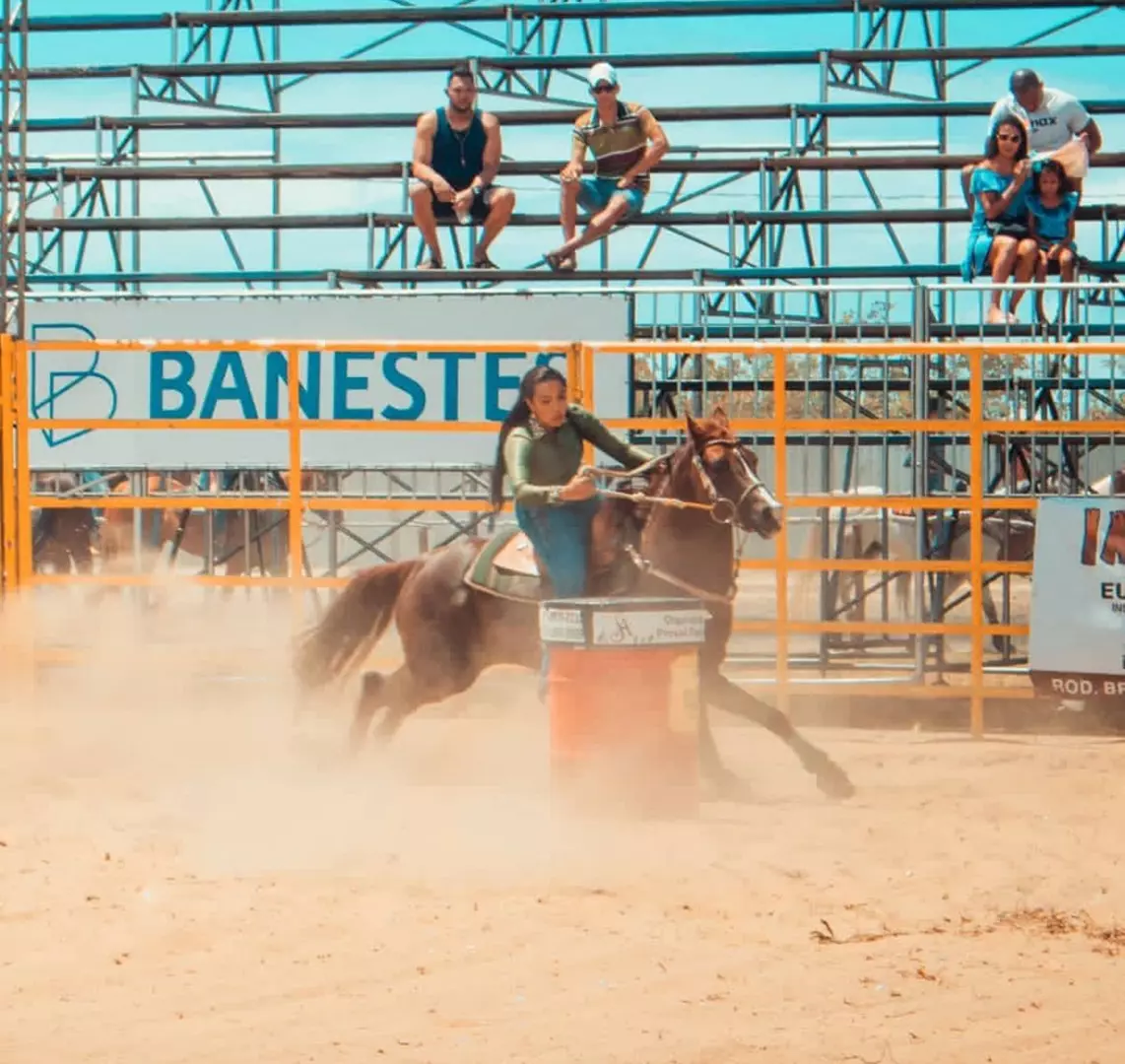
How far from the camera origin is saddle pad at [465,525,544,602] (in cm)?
852

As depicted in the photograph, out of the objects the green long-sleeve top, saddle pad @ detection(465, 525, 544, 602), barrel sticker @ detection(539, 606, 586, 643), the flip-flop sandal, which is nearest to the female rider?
the green long-sleeve top

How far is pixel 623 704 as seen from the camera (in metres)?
7.55

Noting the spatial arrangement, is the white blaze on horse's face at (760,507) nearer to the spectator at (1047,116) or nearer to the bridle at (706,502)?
the bridle at (706,502)

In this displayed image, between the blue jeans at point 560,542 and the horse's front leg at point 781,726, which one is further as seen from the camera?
the blue jeans at point 560,542

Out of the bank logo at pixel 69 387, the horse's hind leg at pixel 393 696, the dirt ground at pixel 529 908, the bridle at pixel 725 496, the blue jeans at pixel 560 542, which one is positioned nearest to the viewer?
the dirt ground at pixel 529 908

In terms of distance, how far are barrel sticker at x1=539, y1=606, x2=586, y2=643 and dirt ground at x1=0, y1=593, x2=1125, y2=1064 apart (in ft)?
2.42

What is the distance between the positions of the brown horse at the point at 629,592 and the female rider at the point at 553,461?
0.68 ft

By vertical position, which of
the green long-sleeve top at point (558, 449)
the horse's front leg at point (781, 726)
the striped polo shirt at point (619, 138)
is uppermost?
the striped polo shirt at point (619, 138)

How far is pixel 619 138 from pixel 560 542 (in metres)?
6.02

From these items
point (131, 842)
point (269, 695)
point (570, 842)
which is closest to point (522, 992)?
point (570, 842)

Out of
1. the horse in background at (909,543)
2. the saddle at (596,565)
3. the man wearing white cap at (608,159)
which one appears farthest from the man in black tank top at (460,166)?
the saddle at (596,565)

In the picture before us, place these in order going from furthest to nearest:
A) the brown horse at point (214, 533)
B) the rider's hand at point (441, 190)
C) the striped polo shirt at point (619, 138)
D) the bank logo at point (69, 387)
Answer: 1. the brown horse at point (214, 533)
2. the striped polo shirt at point (619, 138)
3. the rider's hand at point (441, 190)
4. the bank logo at point (69, 387)

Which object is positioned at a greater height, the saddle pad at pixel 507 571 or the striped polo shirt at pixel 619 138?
the striped polo shirt at pixel 619 138

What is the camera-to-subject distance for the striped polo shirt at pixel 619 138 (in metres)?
13.6
